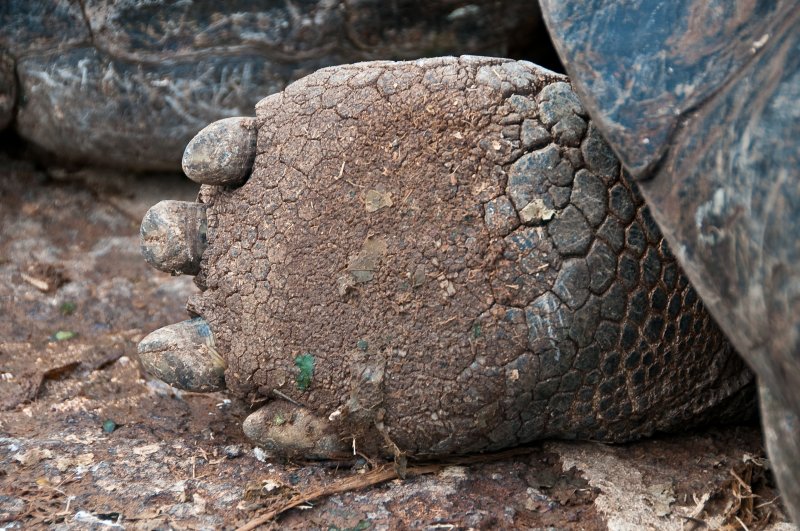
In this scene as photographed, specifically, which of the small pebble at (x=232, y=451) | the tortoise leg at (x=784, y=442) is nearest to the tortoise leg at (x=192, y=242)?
the small pebble at (x=232, y=451)

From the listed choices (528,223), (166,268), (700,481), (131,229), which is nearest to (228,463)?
(166,268)

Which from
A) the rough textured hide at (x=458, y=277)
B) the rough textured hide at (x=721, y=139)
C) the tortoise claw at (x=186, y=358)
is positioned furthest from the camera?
the tortoise claw at (x=186, y=358)

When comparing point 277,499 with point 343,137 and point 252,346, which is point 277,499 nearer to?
point 252,346

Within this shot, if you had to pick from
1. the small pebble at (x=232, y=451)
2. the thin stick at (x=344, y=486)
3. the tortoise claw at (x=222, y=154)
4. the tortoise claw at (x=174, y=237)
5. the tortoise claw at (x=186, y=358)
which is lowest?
the thin stick at (x=344, y=486)

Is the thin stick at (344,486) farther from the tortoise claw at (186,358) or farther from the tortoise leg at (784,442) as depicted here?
the tortoise leg at (784,442)

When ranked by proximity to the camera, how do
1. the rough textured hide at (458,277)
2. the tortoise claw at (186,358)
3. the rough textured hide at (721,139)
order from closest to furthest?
the rough textured hide at (721,139)
the rough textured hide at (458,277)
the tortoise claw at (186,358)

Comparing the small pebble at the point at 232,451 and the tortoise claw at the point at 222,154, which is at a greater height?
the tortoise claw at the point at 222,154

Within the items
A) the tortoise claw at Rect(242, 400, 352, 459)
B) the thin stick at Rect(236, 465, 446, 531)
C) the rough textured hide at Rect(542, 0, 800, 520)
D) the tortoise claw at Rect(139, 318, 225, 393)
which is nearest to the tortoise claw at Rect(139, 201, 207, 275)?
the tortoise claw at Rect(139, 318, 225, 393)

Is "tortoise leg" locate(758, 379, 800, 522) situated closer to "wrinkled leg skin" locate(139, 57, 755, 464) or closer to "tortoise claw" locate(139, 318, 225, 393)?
"wrinkled leg skin" locate(139, 57, 755, 464)
